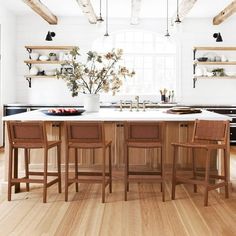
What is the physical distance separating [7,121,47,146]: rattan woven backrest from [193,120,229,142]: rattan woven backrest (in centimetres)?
163

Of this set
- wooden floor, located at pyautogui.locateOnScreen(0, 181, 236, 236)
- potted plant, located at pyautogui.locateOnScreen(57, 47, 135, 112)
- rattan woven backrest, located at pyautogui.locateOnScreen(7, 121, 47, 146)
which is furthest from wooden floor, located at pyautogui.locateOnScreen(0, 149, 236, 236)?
potted plant, located at pyautogui.locateOnScreen(57, 47, 135, 112)

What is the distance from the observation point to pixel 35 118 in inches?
164

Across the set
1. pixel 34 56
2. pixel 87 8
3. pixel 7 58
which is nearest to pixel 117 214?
pixel 87 8

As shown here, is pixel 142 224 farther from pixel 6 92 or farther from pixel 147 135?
pixel 6 92

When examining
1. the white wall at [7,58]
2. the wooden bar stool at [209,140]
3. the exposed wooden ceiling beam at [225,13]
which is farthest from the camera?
the white wall at [7,58]

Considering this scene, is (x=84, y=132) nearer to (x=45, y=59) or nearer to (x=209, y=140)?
(x=209, y=140)

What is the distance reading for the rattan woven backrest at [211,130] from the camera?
4.01 meters

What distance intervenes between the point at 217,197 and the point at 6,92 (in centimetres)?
517

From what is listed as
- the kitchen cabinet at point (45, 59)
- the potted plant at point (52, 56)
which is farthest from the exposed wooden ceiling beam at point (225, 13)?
the potted plant at point (52, 56)

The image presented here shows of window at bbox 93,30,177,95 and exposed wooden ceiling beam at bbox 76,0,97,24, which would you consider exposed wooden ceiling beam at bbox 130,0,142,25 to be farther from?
exposed wooden ceiling beam at bbox 76,0,97,24

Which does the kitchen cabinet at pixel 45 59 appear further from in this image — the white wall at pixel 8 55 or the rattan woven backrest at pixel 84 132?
the rattan woven backrest at pixel 84 132

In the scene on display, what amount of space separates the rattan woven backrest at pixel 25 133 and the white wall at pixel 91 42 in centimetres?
458

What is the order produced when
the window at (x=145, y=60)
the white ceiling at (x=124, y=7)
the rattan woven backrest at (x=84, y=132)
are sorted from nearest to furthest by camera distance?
the rattan woven backrest at (x=84, y=132) < the white ceiling at (x=124, y=7) < the window at (x=145, y=60)

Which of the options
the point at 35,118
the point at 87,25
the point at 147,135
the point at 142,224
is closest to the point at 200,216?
the point at 142,224
